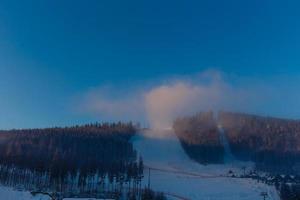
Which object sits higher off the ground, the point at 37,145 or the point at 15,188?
the point at 37,145

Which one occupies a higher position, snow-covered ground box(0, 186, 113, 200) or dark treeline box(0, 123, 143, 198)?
dark treeline box(0, 123, 143, 198)

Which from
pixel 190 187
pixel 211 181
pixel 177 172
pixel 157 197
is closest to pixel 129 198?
pixel 157 197

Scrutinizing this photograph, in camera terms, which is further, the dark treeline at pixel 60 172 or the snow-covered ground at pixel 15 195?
the dark treeline at pixel 60 172

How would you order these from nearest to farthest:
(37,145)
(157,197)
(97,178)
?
(157,197), (97,178), (37,145)

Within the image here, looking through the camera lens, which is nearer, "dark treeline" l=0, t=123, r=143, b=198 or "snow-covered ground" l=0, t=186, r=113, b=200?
"snow-covered ground" l=0, t=186, r=113, b=200

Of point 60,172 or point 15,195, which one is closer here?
point 15,195

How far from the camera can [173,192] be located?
152250mm

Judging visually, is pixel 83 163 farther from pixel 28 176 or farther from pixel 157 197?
pixel 157 197

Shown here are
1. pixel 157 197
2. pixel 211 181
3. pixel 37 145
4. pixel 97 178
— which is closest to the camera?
pixel 157 197

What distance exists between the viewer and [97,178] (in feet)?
520

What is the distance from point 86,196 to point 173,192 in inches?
1351

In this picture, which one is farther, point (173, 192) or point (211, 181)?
point (211, 181)

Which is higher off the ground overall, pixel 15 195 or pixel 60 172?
pixel 60 172

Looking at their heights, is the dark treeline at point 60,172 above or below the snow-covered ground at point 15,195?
above
